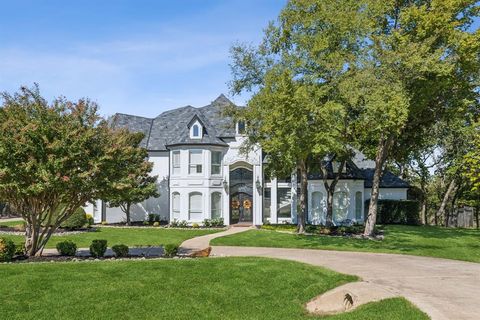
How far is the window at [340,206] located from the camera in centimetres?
3738

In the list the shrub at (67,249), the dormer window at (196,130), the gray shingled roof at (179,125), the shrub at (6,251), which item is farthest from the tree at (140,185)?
the shrub at (6,251)

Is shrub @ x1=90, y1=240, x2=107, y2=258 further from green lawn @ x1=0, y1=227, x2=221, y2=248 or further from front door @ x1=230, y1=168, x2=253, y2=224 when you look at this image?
front door @ x1=230, y1=168, x2=253, y2=224

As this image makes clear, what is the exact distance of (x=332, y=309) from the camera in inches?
439

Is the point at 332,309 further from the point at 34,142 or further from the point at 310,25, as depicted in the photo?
the point at 310,25

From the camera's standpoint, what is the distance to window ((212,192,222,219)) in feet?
123

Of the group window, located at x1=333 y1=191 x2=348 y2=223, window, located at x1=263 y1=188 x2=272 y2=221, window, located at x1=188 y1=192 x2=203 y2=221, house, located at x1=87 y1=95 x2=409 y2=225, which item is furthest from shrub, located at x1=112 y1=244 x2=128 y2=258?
window, located at x1=333 y1=191 x2=348 y2=223

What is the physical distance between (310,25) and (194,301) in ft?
61.0

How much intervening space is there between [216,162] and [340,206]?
447 inches

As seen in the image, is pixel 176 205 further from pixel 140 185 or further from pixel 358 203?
pixel 358 203

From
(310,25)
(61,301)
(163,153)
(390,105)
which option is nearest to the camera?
(61,301)

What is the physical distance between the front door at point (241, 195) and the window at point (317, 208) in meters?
5.39

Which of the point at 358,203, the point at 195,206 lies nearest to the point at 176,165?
the point at 195,206

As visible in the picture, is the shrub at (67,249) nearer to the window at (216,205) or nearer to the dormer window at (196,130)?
the window at (216,205)

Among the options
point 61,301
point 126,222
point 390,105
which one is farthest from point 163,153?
point 61,301
